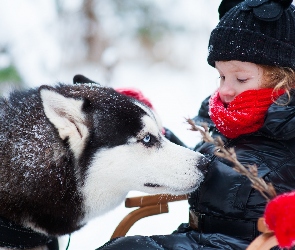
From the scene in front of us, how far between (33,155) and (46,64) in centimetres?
663

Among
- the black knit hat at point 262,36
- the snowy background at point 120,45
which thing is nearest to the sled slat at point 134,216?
the black knit hat at point 262,36

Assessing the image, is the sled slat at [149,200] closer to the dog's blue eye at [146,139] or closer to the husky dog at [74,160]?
the husky dog at [74,160]

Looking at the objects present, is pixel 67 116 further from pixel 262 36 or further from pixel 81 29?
pixel 81 29

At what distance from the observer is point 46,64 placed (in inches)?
317

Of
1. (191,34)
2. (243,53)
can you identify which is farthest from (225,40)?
(191,34)

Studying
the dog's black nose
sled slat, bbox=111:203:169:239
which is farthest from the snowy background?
the dog's black nose

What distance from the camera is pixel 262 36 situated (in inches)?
72.5

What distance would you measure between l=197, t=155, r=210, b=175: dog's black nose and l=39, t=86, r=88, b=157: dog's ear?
46cm

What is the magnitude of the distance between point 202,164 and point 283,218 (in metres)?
0.70

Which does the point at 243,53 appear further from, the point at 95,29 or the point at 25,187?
the point at 95,29

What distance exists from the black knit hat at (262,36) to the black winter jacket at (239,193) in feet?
0.70

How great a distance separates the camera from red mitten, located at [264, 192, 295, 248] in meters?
1.09

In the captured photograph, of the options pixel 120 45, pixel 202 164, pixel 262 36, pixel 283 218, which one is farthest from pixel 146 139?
pixel 120 45

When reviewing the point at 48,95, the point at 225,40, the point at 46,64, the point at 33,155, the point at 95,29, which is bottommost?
the point at 46,64
